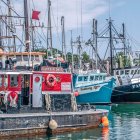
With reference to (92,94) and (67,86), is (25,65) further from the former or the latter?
(92,94)

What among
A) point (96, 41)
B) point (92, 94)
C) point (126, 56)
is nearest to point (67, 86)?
point (92, 94)

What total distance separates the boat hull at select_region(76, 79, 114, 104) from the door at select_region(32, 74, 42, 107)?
2278 centimetres

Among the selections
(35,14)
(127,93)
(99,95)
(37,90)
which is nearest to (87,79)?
(99,95)

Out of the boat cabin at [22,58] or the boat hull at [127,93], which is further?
the boat hull at [127,93]

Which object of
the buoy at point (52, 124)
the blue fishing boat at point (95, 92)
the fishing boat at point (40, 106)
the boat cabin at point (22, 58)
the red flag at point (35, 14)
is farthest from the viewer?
the blue fishing boat at point (95, 92)

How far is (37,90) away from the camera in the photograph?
78.7ft

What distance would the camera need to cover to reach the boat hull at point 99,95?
46.6m

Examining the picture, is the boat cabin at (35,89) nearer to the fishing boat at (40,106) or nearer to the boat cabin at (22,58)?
the fishing boat at (40,106)

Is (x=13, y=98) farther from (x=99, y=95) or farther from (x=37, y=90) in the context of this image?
(x=99, y=95)

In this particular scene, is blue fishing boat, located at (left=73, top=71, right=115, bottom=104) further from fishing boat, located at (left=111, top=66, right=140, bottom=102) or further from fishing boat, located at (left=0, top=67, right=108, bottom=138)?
fishing boat, located at (left=0, top=67, right=108, bottom=138)

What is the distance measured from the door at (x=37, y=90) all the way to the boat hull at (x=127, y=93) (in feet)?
95.1

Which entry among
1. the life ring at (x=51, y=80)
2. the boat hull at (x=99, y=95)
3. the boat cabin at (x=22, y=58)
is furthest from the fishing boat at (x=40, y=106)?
the boat hull at (x=99, y=95)

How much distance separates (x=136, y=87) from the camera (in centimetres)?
5169

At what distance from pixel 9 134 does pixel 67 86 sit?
191 inches
